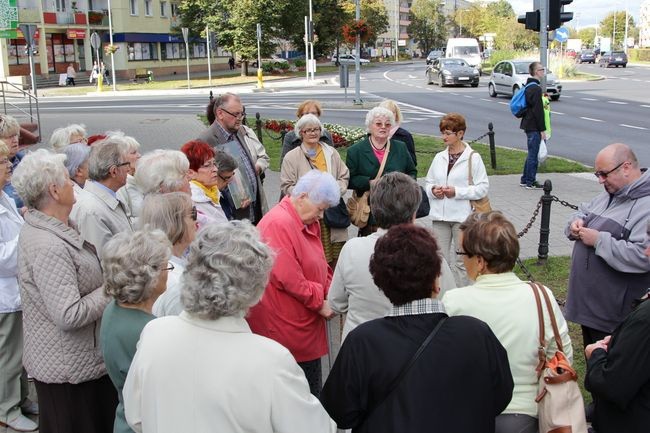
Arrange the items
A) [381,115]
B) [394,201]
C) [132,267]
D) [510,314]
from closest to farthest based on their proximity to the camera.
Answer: [132,267], [510,314], [394,201], [381,115]

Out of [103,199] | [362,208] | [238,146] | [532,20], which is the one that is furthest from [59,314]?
[532,20]

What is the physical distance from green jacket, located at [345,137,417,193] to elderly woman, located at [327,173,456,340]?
102 inches

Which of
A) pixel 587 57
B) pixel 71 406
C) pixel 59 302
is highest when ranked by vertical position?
pixel 587 57

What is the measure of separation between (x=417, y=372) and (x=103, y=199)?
267 cm

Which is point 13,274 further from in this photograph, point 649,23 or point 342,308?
point 649,23

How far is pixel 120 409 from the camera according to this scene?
321 centimetres

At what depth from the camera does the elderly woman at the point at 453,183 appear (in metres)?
6.79

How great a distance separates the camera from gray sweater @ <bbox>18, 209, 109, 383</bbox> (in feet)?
12.0

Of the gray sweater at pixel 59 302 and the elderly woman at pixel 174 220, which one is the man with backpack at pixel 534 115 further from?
the gray sweater at pixel 59 302

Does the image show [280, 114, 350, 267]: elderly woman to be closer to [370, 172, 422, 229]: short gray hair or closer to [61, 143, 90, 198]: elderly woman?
[61, 143, 90, 198]: elderly woman

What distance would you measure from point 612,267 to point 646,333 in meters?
1.65

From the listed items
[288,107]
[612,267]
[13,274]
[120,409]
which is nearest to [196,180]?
[13,274]

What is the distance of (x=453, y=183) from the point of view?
686cm

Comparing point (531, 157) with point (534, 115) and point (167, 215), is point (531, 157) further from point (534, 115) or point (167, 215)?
point (167, 215)
